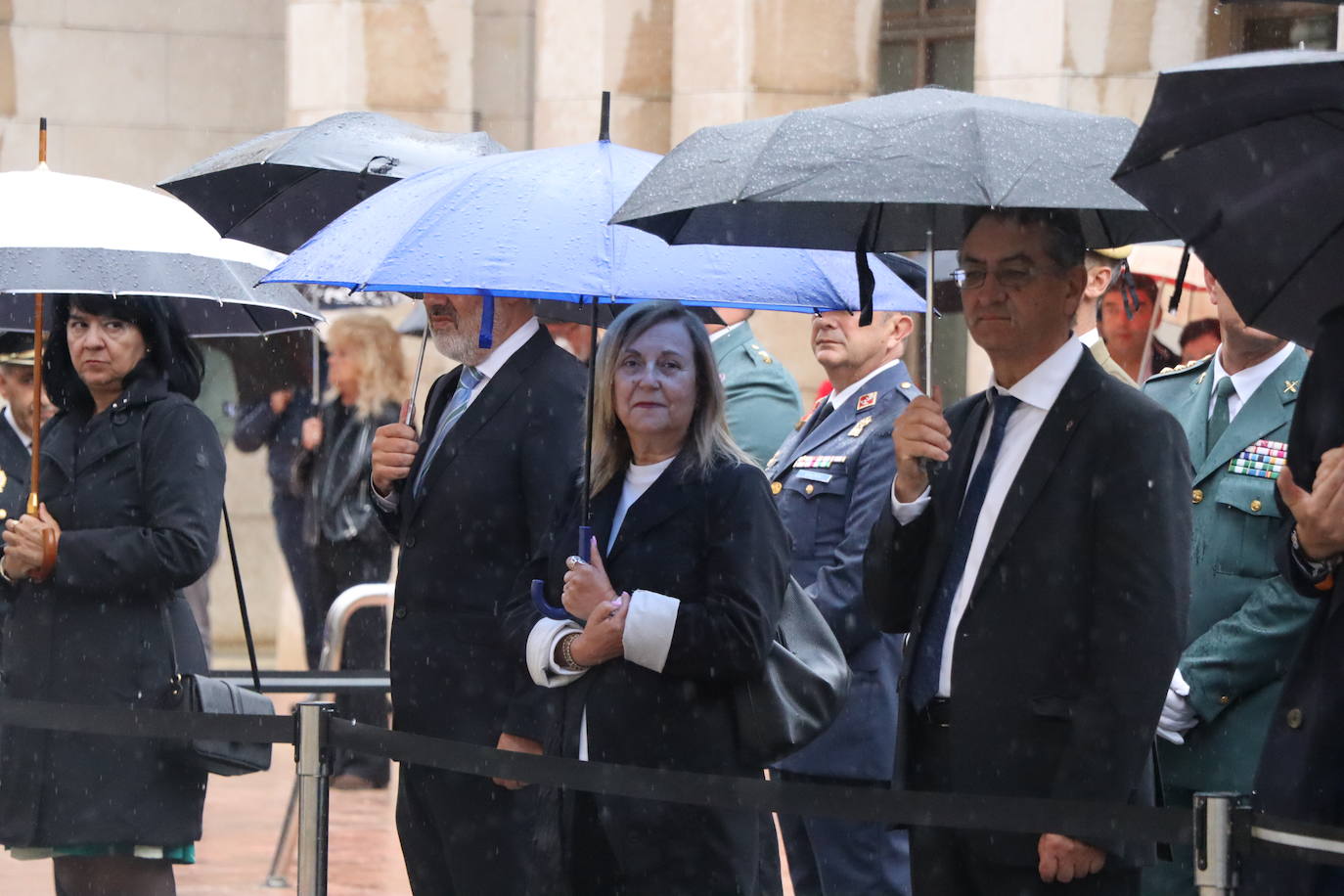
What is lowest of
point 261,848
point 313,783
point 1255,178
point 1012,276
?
point 261,848

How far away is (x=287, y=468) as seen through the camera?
10648 millimetres

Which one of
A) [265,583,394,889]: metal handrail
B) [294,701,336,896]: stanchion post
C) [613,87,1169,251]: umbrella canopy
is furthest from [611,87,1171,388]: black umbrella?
[265,583,394,889]: metal handrail

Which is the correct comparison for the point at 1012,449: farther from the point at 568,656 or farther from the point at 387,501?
the point at 387,501

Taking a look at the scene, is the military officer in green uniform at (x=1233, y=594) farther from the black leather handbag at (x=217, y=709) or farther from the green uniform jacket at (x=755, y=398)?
the black leather handbag at (x=217, y=709)

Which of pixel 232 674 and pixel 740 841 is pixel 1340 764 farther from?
pixel 232 674

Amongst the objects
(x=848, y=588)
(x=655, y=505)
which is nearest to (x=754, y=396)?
(x=848, y=588)

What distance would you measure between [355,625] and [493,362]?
15.4 ft

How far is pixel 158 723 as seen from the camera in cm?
505

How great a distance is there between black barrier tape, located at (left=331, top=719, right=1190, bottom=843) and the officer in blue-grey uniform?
127 centimetres

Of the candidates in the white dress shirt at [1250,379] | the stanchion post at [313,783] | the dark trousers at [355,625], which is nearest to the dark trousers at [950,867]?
the white dress shirt at [1250,379]

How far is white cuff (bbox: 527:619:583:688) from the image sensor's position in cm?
462

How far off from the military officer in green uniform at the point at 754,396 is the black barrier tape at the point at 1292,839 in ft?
10.1

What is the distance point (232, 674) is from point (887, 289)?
2.34 m

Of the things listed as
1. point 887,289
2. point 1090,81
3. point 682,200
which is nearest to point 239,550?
point 1090,81
